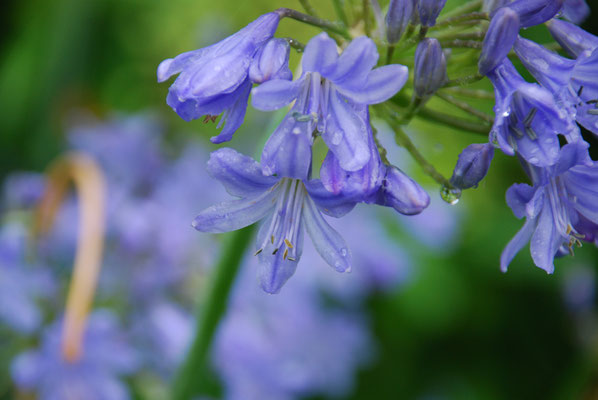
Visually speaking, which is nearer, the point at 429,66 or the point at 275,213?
the point at 429,66

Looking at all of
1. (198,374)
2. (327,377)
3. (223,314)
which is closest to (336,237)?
(223,314)

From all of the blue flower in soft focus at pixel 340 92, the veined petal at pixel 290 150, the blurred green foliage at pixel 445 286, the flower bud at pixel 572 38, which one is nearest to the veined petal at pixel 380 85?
the blue flower in soft focus at pixel 340 92

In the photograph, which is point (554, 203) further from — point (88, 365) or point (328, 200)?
point (88, 365)

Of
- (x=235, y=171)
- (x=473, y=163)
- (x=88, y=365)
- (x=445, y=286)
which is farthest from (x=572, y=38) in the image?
(x=445, y=286)

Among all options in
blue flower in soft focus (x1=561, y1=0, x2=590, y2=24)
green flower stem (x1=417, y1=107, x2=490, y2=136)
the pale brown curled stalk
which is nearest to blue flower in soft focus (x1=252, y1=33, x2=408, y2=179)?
green flower stem (x1=417, y1=107, x2=490, y2=136)

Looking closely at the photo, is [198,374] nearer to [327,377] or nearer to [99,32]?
[327,377]

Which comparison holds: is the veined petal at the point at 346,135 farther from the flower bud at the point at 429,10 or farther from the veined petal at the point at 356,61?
the flower bud at the point at 429,10
